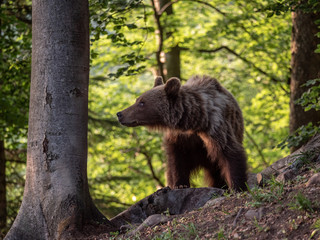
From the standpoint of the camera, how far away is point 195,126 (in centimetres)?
624

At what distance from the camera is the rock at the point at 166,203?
516 centimetres

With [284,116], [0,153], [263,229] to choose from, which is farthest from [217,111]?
[284,116]

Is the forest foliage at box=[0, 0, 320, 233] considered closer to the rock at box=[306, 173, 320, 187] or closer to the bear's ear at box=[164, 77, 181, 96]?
the bear's ear at box=[164, 77, 181, 96]

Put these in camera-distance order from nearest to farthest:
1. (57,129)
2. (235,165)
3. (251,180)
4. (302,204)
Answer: (302,204)
(57,129)
(235,165)
(251,180)

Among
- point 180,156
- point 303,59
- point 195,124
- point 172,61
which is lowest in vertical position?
point 180,156

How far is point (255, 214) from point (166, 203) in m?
1.84

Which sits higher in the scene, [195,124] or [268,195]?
[195,124]

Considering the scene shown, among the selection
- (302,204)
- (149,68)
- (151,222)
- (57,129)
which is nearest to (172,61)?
(149,68)

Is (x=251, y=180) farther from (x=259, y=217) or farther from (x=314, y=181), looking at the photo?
(x=259, y=217)

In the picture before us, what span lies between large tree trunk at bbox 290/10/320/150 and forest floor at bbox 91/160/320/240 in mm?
3858

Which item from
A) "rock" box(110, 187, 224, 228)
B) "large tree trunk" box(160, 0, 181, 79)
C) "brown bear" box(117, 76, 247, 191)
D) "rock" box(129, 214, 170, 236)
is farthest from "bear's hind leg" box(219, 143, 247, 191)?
"large tree trunk" box(160, 0, 181, 79)

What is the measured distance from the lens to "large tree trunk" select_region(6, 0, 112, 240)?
15.3ft

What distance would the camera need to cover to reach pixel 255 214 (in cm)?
355

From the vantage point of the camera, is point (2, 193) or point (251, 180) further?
point (2, 193)
